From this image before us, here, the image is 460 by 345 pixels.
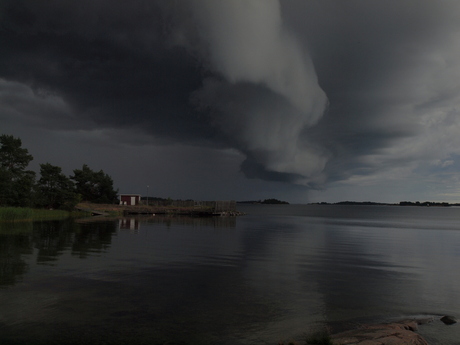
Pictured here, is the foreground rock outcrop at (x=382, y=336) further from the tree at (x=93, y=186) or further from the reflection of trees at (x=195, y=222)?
the tree at (x=93, y=186)

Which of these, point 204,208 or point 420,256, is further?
point 204,208

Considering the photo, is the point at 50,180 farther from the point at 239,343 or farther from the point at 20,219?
the point at 239,343

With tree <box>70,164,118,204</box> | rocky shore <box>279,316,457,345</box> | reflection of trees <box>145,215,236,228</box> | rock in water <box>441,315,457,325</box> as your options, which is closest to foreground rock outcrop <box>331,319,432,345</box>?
rocky shore <box>279,316,457,345</box>

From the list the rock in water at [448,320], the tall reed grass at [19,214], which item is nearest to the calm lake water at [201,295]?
the rock in water at [448,320]

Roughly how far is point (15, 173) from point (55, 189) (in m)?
16.2

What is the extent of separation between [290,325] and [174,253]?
17.8 meters

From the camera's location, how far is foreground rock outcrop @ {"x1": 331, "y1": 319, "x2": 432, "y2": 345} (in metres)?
9.65

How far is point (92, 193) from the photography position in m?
103

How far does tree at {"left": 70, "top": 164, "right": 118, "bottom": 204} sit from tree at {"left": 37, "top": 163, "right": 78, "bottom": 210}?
22455mm

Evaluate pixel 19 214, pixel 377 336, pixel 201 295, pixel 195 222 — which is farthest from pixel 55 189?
pixel 377 336

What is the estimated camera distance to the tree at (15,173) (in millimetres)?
56500

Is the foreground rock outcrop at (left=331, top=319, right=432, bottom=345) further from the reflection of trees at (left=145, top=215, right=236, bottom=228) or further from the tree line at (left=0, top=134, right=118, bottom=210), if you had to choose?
the tree line at (left=0, top=134, right=118, bottom=210)

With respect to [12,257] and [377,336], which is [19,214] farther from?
[377,336]

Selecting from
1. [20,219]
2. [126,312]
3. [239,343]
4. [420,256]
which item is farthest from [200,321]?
[20,219]
